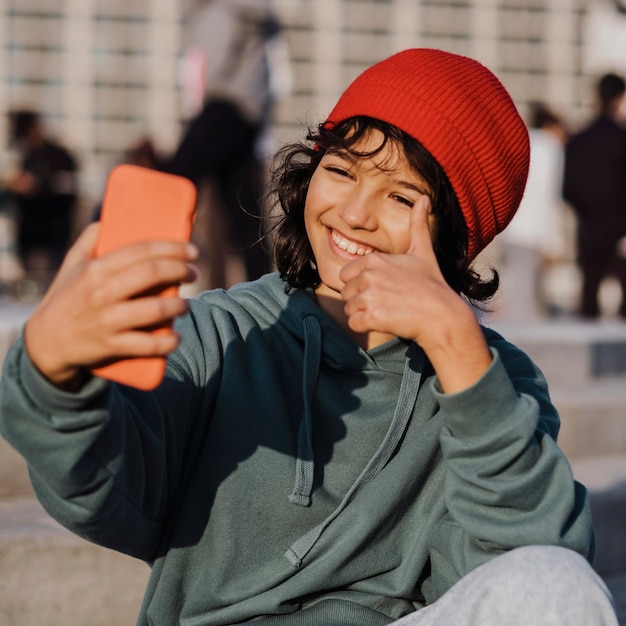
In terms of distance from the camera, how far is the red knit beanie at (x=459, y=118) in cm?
196

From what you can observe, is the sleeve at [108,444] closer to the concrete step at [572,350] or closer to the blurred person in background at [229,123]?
the concrete step at [572,350]

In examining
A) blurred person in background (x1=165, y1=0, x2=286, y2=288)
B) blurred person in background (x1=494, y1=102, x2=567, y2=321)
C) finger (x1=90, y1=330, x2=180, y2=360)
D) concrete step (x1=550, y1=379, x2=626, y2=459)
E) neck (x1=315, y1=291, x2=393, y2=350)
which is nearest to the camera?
finger (x1=90, y1=330, x2=180, y2=360)

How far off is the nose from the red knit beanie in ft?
0.46

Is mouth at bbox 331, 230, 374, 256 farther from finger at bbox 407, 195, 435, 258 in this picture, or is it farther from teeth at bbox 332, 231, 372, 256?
finger at bbox 407, 195, 435, 258

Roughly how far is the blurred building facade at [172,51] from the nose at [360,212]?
12035 mm

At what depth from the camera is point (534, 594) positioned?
59.1 inches

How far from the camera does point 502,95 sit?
205 cm

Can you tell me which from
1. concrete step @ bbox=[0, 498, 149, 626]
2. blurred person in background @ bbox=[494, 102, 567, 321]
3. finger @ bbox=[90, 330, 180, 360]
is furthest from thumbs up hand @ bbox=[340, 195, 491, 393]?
blurred person in background @ bbox=[494, 102, 567, 321]

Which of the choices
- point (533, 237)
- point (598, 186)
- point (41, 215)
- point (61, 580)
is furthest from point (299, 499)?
point (41, 215)

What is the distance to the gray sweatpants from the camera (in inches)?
58.9

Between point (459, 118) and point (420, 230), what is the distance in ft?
1.07

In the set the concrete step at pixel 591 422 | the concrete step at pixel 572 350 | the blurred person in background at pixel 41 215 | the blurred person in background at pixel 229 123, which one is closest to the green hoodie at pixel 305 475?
the concrete step at pixel 591 422

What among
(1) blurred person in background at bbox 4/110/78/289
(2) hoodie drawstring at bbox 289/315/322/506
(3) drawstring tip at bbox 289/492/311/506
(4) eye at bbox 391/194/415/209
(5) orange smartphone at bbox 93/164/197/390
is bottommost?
(1) blurred person in background at bbox 4/110/78/289

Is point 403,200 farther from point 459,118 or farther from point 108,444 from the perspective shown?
point 108,444
